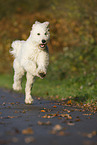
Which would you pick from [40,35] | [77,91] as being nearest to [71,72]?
[77,91]

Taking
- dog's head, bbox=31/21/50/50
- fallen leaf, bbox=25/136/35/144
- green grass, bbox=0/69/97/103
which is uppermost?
dog's head, bbox=31/21/50/50

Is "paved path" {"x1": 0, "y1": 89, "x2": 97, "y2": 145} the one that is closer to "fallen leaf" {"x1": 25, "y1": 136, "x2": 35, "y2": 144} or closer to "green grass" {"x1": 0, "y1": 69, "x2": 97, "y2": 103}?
"fallen leaf" {"x1": 25, "y1": 136, "x2": 35, "y2": 144}

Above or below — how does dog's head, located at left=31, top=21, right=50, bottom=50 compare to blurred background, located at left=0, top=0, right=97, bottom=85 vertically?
below

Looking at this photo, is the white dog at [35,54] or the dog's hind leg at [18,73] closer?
the white dog at [35,54]

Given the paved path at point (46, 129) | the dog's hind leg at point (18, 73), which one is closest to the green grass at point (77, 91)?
the dog's hind leg at point (18, 73)

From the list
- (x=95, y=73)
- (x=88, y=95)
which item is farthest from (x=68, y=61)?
(x=88, y=95)

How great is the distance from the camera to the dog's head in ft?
25.1

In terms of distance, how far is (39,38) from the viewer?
7.65m

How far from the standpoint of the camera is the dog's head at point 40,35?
7.64 metres

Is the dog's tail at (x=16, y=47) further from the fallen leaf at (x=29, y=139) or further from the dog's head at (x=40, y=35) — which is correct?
the fallen leaf at (x=29, y=139)

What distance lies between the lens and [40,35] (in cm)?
768

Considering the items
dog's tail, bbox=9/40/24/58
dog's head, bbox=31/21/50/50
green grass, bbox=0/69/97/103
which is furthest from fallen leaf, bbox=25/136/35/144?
green grass, bbox=0/69/97/103

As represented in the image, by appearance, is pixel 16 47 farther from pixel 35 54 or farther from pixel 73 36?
pixel 73 36

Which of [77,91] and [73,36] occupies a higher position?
[73,36]
